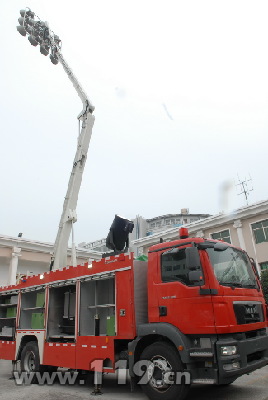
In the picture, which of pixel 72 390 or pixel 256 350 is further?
pixel 72 390

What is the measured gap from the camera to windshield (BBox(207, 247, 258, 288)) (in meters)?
5.51

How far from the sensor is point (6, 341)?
8984 mm

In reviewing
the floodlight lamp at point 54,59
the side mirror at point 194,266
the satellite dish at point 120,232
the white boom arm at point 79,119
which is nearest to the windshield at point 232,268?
the side mirror at point 194,266

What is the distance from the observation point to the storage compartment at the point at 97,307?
6621 millimetres

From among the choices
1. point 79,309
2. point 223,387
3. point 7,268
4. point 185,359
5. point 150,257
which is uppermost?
point 7,268

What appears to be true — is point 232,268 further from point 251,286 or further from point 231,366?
point 231,366

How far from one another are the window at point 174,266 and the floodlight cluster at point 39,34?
833cm

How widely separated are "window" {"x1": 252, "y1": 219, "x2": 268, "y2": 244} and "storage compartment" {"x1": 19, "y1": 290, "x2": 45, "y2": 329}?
619 inches

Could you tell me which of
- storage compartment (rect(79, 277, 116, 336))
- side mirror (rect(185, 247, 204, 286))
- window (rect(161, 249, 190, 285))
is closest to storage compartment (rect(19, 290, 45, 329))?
storage compartment (rect(79, 277, 116, 336))

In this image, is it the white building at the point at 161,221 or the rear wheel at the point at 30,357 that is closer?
the rear wheel at the point at 30,357

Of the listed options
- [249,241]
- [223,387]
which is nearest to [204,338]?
[223,387]

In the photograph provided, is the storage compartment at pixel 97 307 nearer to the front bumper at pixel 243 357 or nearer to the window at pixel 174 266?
the window at pixel 174 266

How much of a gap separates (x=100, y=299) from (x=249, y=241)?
15958 mm

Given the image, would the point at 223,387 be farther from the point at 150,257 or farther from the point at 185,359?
the point at 150,257
